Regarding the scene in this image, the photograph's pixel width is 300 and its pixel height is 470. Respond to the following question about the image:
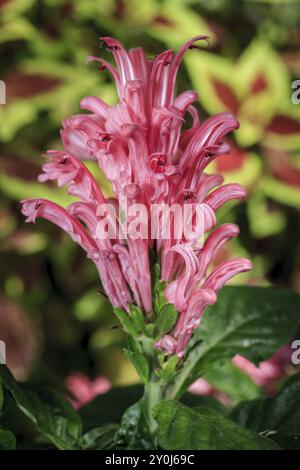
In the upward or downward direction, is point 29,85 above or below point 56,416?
above

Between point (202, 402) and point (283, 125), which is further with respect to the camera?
point (283, 125)

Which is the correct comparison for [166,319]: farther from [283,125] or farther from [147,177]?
[283,125]

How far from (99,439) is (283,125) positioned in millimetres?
777

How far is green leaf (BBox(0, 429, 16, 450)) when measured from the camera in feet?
1.41

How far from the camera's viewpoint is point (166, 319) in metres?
0.44

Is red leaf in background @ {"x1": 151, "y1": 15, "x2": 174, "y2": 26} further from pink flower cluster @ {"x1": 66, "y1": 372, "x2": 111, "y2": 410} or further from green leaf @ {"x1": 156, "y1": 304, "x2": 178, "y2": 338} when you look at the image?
green leaf @ {"x1": 156, "y1": 304, "x2": 178, "y2": 338}

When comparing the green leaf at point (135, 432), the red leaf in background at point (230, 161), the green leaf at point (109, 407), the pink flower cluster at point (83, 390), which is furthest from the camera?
the red leaf in background at point (230, 161)

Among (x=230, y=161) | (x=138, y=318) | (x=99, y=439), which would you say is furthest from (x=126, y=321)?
(x=230, y=161)

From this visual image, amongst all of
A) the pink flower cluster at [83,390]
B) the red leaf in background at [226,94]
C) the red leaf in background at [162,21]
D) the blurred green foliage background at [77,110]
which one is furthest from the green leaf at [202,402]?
the red leaf in background at [162,21]

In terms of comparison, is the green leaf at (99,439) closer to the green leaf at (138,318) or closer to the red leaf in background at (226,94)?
the green leaf at (138,318)

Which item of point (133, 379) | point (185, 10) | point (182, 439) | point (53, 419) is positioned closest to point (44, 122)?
point (185, 10)

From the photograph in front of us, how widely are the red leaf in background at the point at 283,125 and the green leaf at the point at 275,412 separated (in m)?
0.71

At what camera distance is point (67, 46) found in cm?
120

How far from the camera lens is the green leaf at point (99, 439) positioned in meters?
0.50
